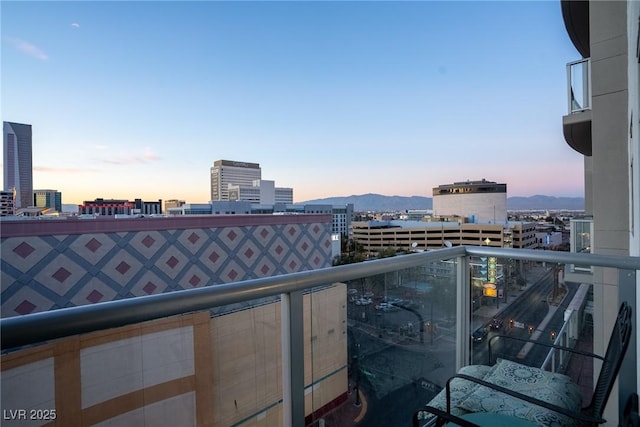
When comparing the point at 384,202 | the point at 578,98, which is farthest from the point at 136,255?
the point at 384,202

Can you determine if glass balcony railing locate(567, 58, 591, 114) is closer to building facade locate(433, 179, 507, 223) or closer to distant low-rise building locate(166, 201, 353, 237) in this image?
distant low-rise building locate(166, 201, 353, 237)

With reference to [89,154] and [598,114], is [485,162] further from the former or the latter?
[89,154]

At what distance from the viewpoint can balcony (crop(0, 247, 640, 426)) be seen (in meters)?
0.79

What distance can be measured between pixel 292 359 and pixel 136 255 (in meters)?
5.22

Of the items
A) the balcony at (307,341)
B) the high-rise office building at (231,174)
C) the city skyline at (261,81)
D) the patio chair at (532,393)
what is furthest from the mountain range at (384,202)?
the patio chair at (532,393)

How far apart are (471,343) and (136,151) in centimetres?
1416

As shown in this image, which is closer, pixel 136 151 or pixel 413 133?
pixel 136 151

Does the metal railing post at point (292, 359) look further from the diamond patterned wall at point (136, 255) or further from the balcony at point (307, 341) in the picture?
the diamond patterned wall at point (136, 255)

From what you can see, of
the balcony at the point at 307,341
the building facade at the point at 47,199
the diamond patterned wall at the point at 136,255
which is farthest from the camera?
the building facade at the point at 47,199

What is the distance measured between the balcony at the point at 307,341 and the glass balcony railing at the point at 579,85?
16.1 feet

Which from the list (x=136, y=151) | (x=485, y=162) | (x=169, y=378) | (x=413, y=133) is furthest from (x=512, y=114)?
(x=169, y=378)

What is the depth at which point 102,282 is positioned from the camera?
5059 millimetres

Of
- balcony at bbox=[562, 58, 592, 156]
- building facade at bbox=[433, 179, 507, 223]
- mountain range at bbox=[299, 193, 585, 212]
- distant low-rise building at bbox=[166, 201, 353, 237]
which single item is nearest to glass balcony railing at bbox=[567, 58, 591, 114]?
balcony at bbox=[562, 58, 592, 156]

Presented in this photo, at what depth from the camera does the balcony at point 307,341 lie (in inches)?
31.3
